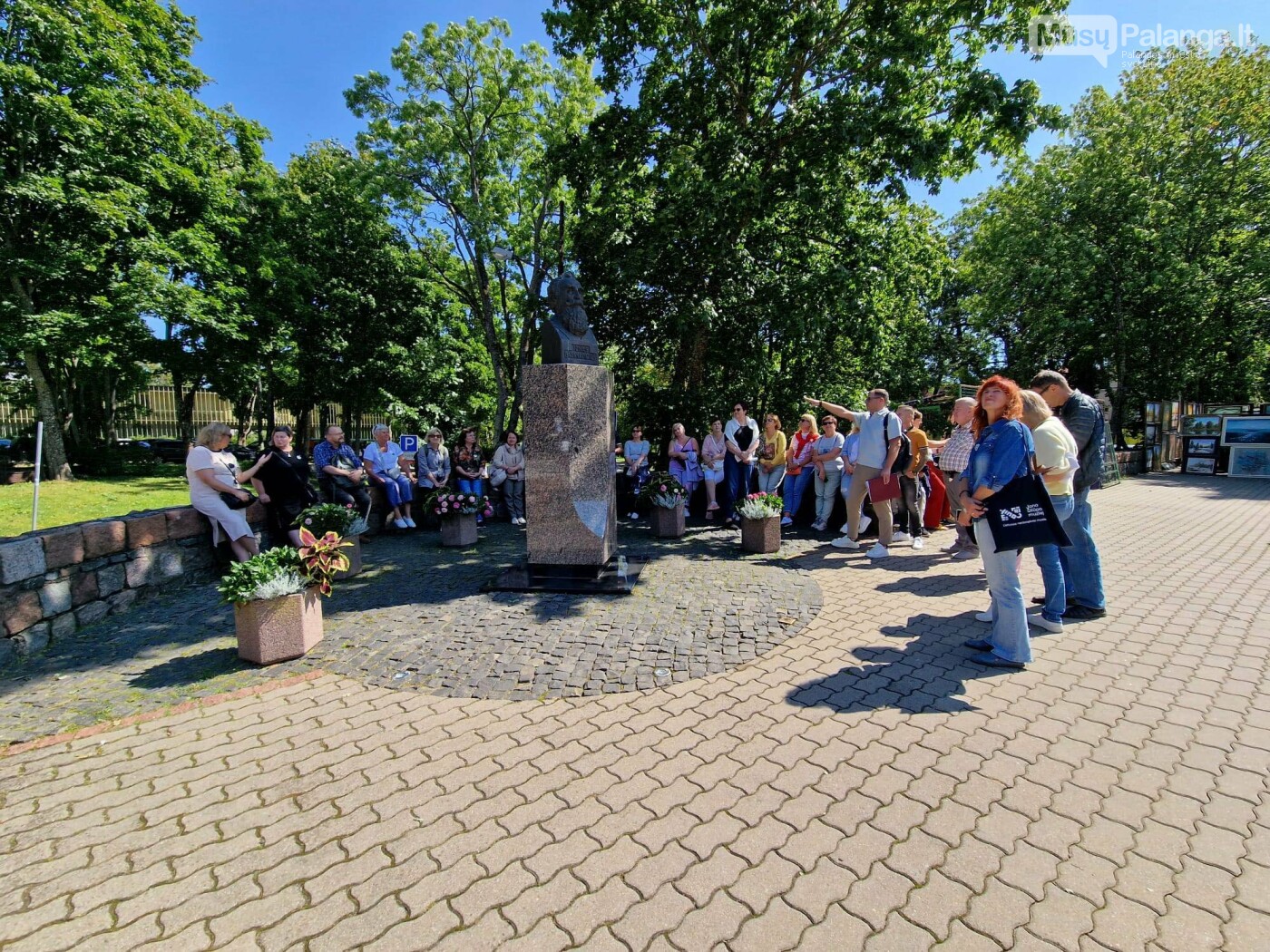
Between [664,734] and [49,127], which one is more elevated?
[49,127]

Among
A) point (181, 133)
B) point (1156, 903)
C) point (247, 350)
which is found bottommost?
point (1156, 903)

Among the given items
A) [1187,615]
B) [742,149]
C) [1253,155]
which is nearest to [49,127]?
[742,149]

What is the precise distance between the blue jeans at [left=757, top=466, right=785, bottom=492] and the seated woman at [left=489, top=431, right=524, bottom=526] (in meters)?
4.09

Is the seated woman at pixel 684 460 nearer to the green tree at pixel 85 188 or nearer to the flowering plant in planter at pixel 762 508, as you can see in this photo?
the flowering plant in planter at pixel 762 508

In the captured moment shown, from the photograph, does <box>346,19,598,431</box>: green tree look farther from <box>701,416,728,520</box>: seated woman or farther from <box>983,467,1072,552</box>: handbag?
<box>983,467,1072,552</box>: handbag

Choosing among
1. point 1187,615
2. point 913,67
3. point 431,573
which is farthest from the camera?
point 913,67

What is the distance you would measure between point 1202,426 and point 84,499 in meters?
29.6

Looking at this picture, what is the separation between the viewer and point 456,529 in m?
8.11

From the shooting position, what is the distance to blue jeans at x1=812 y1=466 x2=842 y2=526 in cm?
862

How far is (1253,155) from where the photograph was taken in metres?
18.6

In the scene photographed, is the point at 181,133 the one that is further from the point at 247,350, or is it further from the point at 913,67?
the point at 913,67

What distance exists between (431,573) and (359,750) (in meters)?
3.72

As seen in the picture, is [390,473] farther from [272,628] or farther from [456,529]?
[272,628]

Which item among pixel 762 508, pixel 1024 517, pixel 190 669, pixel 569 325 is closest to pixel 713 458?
pixel 762 508
